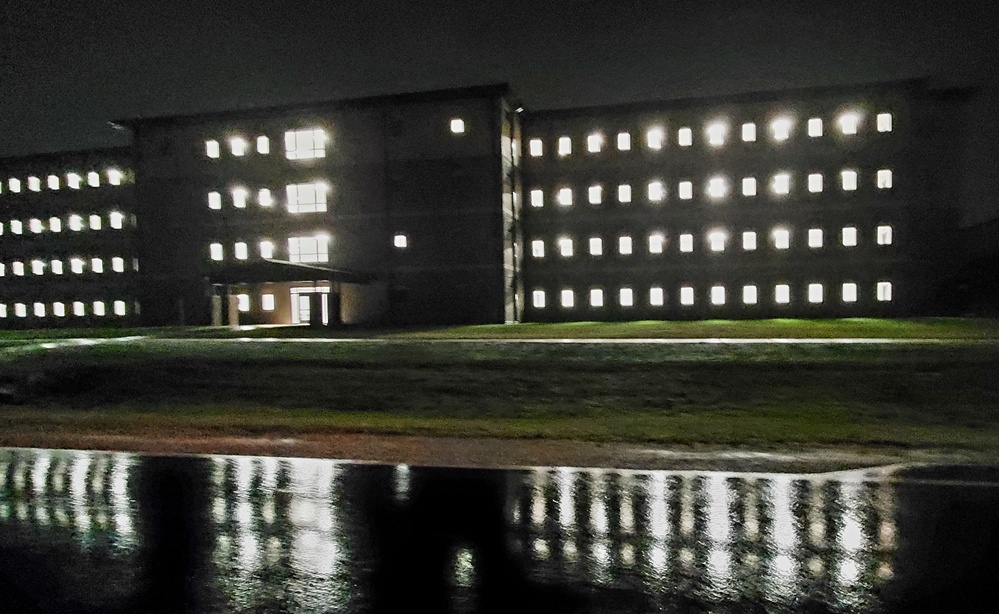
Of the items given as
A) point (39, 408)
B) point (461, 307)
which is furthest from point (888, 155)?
point (39, 408)

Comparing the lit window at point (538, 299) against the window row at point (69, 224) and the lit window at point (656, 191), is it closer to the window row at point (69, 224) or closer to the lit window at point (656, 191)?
the lit window at point (656, 191)

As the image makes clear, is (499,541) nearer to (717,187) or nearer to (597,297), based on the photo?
(597,297)

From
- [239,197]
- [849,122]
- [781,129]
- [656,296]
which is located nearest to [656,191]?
[656,296]

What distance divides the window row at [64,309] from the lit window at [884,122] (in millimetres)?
58447

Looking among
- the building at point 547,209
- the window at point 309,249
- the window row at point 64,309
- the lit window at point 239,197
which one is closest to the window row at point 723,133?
the building at point 547,209

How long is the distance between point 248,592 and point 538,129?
4295 cm

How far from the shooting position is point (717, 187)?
4256 centimetres

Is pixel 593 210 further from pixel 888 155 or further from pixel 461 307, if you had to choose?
pixel 888 155

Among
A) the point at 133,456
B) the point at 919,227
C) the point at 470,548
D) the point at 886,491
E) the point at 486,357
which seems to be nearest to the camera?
the point at 470,548

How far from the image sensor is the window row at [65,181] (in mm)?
50344

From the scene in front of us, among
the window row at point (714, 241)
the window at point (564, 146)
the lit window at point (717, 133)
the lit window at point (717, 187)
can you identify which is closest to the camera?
the window row at point (714, 241)

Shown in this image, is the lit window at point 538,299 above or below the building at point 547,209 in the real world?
below

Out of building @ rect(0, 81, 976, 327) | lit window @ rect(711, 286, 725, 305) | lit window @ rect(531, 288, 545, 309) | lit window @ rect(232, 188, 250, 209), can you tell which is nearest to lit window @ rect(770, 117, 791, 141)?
building @ rect(0, 81, 976, 327)

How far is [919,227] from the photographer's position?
131ft
